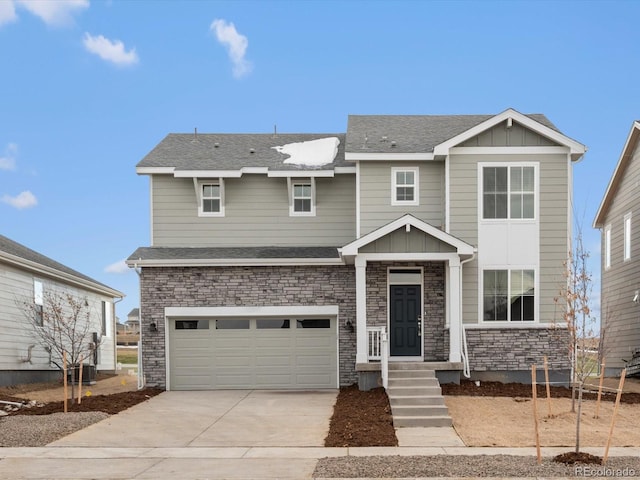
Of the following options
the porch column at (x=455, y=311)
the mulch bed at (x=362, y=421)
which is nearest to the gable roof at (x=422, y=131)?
the porch column at (x=455, y=311)

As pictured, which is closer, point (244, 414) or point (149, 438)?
point (149, 438)

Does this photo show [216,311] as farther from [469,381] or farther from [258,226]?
[469,381]

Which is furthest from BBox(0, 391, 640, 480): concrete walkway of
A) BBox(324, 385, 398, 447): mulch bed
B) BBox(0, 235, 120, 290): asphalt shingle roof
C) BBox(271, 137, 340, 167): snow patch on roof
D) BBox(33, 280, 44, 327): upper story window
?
BBox(0, 235, 120, 290): asphalt shingle roof

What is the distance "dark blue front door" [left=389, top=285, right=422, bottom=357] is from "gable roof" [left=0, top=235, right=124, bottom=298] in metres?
11.0

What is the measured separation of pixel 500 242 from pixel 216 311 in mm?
7663

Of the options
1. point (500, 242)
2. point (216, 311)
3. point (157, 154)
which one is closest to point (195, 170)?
point (157, 154)

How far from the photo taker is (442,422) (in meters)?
13.1

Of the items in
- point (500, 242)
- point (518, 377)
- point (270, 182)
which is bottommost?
point (518, 377)

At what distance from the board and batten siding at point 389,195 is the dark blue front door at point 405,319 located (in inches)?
72.8

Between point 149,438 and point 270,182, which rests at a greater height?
point 270,182

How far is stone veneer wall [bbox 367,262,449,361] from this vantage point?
18.0 meters

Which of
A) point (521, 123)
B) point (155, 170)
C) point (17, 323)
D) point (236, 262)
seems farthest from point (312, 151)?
point (17, 323)

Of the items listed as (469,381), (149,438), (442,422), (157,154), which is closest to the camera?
(149,438)

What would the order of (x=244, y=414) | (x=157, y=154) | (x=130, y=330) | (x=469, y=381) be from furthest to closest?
(x=130, y=330), (x=157, y=154), (x=469, y=381), (x=244, y=414)
